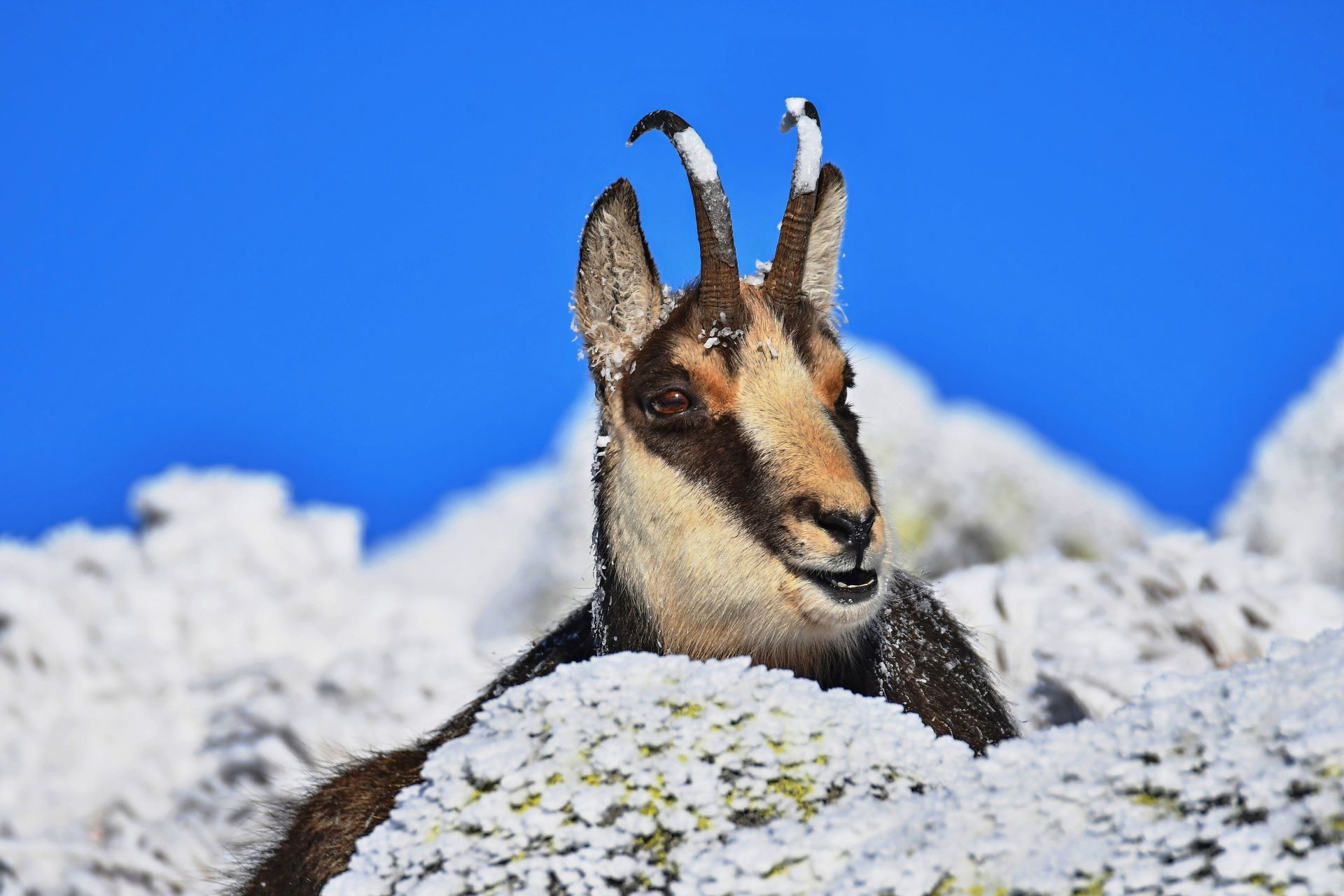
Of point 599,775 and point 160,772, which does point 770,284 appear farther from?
point 160,772

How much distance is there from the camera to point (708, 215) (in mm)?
5602

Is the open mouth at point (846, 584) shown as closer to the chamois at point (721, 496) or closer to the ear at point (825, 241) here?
the chamois at point (721, 496)

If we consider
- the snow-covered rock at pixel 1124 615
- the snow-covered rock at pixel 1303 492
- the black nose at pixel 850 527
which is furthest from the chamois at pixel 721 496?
the snow-covered rock at pixel 1303 492

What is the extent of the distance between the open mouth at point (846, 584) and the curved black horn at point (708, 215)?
4.25 ft

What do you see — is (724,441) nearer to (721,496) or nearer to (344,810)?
(721,496)

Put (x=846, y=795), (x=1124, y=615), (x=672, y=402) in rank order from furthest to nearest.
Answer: (x=1124, y=615) < (x=672, y=402) < (x=846, y=795)

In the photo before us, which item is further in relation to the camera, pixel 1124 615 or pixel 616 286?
pixel 1124 615

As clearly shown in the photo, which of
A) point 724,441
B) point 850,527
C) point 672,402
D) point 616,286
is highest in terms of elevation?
point 616,286

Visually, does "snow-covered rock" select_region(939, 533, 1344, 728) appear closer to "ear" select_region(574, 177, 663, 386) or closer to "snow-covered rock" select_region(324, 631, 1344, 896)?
"ear" select_region(574, 177, 663, 386)

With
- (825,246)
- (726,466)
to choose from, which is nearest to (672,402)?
(726,466)

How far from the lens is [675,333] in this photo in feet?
18.6

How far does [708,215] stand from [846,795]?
275 cm

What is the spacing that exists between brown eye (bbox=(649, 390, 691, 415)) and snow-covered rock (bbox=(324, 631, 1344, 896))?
171cm

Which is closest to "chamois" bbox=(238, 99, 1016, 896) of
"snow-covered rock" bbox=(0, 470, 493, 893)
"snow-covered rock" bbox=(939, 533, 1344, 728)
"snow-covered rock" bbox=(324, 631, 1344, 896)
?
"snow-covered rock" bbox=(324, 631, 1344, 896)
